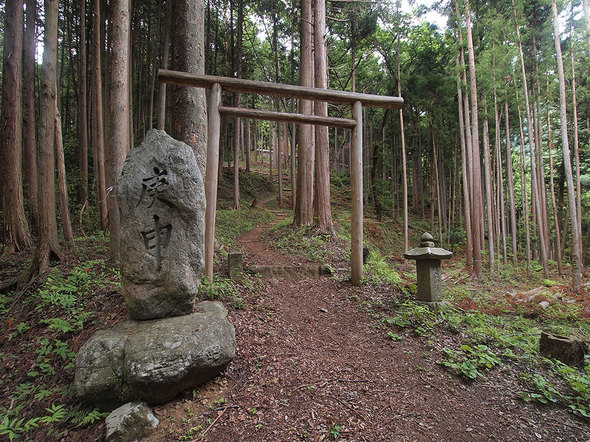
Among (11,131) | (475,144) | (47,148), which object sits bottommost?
(47,148)

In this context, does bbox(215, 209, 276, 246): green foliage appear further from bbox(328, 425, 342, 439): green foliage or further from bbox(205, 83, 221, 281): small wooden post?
bbox(328, 425, 342, 439): green foliage

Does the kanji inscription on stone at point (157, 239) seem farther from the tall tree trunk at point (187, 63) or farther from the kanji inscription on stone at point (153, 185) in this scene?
the tall tree trunk at point (187, 63)

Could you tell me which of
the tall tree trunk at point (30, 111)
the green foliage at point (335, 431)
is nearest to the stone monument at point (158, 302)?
the green foliage at point (335, 431)

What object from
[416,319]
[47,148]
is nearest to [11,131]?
[47,148]

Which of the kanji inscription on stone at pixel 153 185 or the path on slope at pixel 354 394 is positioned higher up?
the kanji inscription on stone at pixel 153 185

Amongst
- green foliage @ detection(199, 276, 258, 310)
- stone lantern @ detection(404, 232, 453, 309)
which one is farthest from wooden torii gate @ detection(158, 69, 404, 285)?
stone lantern @ detection(404, 232, 453, 309)

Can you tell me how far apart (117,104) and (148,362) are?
437cm

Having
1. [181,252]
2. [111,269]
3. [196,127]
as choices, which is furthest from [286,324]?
[196,127]

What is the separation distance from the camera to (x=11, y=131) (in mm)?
6379

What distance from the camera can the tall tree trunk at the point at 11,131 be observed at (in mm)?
6277

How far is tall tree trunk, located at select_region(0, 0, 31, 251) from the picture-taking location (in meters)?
6.28

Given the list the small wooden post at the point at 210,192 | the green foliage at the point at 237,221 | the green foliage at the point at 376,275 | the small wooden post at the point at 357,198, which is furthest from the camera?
the green foliage at the point at 237,221

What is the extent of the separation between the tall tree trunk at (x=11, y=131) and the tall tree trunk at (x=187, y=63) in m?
4.18

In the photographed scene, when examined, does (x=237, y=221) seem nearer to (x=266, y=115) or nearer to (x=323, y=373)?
(x=266, y=115)
